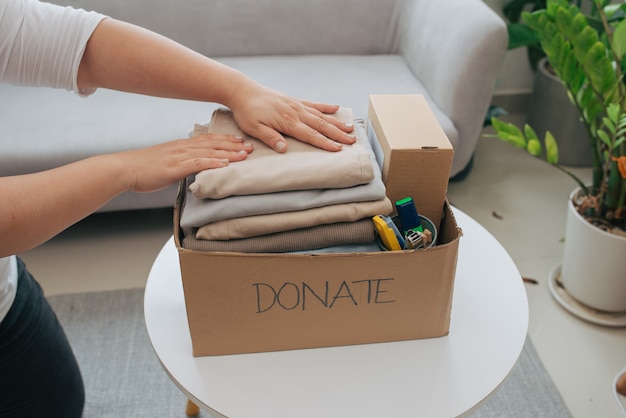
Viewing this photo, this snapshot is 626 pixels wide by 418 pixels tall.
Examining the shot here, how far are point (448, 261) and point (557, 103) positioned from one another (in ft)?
5.07

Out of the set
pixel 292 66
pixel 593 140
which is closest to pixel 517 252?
pixel 593 140

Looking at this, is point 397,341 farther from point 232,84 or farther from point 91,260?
point 91,260

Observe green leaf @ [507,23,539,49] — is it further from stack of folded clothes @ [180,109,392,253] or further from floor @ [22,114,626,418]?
stack of folded clothes @ [180,109,392,253]

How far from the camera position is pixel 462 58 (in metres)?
1.50

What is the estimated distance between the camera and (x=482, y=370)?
0.77m

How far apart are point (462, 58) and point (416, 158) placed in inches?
33.5

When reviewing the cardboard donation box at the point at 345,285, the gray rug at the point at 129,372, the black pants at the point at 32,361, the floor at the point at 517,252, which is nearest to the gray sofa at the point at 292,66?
the floor at the point at 517,252

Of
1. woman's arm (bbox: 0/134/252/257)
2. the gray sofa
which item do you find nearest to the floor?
the gray sofa

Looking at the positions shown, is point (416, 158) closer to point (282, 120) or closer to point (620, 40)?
point (282, 120)

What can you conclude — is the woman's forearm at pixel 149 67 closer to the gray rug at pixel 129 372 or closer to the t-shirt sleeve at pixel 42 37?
the t-shirt sleeve at pixel 42 37

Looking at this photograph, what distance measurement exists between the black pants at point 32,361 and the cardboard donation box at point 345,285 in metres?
0.39

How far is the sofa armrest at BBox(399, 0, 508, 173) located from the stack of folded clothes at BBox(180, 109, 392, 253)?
35.5 inches

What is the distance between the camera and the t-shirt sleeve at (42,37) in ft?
2.79

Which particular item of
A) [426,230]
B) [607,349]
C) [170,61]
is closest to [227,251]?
[426,230]
